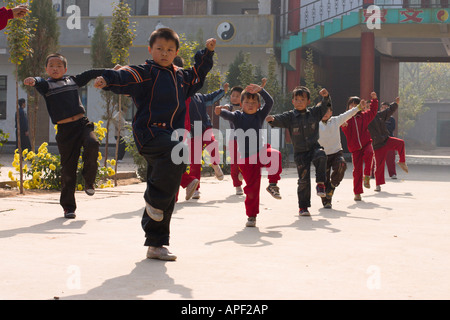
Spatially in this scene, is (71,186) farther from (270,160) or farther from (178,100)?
(178,100)

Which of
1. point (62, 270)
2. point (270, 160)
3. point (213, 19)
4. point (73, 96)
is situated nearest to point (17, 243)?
point (62, 270)

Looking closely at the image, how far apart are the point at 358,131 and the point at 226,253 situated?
6094 millimetres

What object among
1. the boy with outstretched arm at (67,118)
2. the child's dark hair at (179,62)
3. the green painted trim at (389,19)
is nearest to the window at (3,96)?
the green painted trim at (389,19)

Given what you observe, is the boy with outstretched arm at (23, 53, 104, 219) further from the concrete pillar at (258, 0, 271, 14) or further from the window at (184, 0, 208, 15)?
the window at (184, 0, 208, 15)

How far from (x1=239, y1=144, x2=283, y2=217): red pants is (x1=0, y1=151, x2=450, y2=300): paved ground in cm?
24

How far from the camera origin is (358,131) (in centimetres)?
1131

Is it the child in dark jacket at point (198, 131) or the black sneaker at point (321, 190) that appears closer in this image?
the black sneaker at point (321, 190)

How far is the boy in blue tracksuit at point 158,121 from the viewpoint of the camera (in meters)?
5.34

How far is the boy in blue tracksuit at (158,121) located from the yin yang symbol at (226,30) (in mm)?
20354

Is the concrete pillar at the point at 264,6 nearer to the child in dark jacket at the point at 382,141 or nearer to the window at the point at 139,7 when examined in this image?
the window at the point at 139,7

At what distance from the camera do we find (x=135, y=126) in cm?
A: 550

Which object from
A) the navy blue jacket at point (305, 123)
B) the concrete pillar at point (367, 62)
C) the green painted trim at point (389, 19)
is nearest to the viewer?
the navy blue jacket at point (305, 123)

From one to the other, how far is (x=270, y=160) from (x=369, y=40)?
16.3 m

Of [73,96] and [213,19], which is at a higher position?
[213,19]
